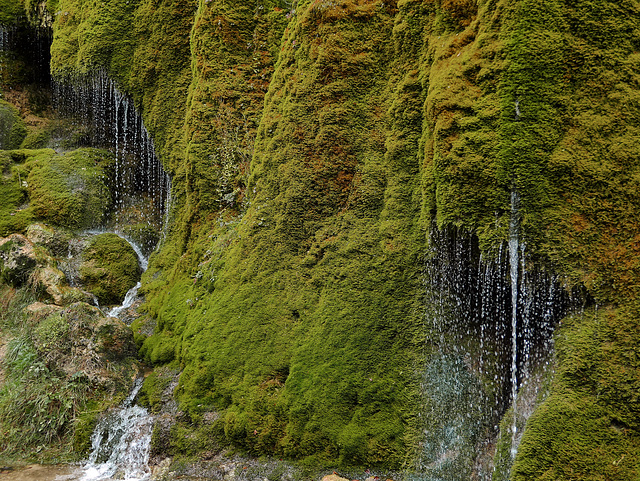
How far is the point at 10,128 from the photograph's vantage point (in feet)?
55.0

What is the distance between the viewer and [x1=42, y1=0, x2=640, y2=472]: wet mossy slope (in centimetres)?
513

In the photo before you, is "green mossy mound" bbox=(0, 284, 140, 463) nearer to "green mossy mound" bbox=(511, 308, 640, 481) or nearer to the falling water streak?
the falling water streak

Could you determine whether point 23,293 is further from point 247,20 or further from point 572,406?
point 572,406

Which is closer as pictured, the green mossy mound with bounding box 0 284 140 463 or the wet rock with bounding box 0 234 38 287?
the green mossy mound with bounding box 0 284 140 463

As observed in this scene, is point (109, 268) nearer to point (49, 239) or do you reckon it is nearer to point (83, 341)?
point (49, 239)

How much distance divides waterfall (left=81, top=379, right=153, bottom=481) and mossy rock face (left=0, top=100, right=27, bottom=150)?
1254cm

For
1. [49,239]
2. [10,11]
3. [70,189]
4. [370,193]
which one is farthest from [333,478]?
[10,11]

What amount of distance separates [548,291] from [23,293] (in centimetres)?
942

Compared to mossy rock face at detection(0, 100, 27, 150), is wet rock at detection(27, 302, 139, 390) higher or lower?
lower

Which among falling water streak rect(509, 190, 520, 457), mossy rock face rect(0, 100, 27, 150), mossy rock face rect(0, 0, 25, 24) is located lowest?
falling water streak rect(509, 190, 520, 457)

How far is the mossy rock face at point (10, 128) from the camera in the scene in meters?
16.6

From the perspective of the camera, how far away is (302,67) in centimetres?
812

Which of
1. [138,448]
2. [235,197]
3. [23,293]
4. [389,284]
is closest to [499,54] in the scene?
[389,284]

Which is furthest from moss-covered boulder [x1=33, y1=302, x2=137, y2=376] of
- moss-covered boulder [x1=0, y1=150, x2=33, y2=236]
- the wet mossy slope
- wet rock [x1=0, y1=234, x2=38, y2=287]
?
moss-covered boulder [x1=0, y1=150, x2=33, y2=236]
